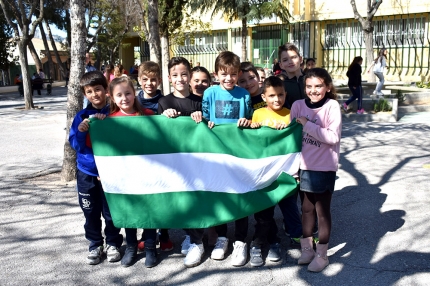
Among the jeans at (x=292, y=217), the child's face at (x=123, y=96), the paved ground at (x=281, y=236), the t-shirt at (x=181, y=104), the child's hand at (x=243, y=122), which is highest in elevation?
the child's face at (x=123, y=96)

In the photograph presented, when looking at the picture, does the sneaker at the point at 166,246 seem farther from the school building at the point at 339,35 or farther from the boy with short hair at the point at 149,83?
the school building at the point at 339,35

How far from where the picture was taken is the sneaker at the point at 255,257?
4.08 m

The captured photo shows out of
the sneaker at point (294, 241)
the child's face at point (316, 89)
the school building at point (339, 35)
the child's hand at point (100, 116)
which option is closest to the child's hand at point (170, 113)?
the child's hand at point (100, 116)

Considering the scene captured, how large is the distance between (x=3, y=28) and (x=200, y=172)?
33.5 metres

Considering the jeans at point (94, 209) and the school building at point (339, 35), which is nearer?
the jeans at point (94, 209)

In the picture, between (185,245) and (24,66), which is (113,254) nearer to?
(185,245)

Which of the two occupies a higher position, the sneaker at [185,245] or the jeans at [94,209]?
the jeans at [94,209]

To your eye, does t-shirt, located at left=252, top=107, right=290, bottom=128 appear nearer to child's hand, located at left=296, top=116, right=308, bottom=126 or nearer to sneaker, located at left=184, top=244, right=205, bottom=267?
child's hand, located at left=296, top=116, right=308, bottom=126

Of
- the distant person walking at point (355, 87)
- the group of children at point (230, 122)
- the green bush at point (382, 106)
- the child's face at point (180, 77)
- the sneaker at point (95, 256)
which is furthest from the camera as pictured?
the green bush at point (382, 106)

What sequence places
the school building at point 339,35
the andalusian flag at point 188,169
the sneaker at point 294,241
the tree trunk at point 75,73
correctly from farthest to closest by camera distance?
1. the school building at point 339,35
2. the tree trunk at point 75,73
3. the sneaker at point 294,241
4. the andalusian flag at point 188,169

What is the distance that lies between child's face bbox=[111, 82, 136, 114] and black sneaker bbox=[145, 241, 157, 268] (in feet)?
4.11

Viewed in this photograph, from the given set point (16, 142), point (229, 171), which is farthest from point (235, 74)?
point (16, 142)

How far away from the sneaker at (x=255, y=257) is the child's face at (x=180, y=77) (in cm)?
163

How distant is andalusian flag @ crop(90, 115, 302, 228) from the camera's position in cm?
405
